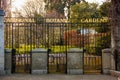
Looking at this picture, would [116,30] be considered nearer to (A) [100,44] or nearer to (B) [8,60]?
(A) [100,44]

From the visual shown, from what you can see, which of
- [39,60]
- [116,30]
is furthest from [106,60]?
[39,60]

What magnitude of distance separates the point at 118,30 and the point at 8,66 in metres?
5.45

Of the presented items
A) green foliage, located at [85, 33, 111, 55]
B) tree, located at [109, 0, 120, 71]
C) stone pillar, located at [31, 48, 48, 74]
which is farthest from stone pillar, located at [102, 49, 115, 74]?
stone pillar, located at [31, 48, 48, 74]

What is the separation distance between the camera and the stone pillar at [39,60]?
45.7 feet

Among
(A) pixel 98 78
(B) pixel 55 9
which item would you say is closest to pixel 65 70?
(A) pixel 98 78

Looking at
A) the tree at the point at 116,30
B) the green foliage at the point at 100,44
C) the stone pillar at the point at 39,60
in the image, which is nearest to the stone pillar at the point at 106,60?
the tree at the point at 116,30

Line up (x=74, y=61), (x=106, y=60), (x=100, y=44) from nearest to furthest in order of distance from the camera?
1. (x=74, y=61)
2. (x=106, y=60)
3. (x=100, y=44)

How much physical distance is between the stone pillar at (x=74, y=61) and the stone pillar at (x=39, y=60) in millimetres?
1120

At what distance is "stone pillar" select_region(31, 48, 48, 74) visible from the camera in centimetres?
1394

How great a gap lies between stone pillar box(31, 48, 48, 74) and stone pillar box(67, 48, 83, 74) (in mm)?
1120

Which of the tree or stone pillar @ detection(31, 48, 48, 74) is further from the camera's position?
stone pillar @ detection(31, 48, 48, 74)

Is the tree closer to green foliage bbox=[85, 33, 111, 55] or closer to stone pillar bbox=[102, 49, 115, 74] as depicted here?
stone pillar bbox=[102, 49, 115, 74]

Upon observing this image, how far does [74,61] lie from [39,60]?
5.45ft

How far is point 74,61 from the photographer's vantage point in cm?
1400
